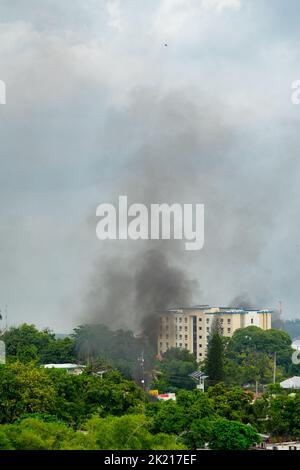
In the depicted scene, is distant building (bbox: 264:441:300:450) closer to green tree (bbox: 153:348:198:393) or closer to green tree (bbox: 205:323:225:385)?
green tree (bbox: 205:323:225:385)

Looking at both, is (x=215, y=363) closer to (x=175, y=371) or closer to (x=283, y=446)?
(x=175, y=371)

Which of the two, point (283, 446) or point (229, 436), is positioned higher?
point (229, 436)

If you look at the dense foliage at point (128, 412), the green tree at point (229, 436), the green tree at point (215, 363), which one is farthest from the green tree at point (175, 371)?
the green tree at point (229, 436)

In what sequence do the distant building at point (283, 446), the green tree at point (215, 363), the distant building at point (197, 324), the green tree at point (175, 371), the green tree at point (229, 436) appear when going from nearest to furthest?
1. the green tree at point (229, 436)
2. the distant building at point (283, 446)
3. the green tree at point (215, 363)
4. the green tree at point (175, 371)
5. the distant building at point (197, 324)

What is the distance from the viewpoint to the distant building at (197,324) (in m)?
54.7

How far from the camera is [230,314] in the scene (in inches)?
2482

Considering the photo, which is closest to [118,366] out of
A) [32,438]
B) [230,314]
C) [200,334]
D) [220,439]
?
[200,334]

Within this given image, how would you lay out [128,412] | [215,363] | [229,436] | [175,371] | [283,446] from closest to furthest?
[229,436] < [283,446] < [128,412] < [215,363] < [175,371]

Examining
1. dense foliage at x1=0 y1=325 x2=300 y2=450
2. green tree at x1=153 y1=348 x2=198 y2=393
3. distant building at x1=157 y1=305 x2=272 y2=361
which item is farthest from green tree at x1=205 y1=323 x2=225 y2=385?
distant building at x1=157 y1=305 x2=272 y2=361

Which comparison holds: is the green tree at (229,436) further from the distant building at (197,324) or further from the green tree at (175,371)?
the distant building at (197,324)

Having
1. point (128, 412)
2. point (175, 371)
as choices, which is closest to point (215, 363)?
point (175, 371)

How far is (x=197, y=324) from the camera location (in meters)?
59.3

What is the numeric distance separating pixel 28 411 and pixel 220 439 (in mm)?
6369
